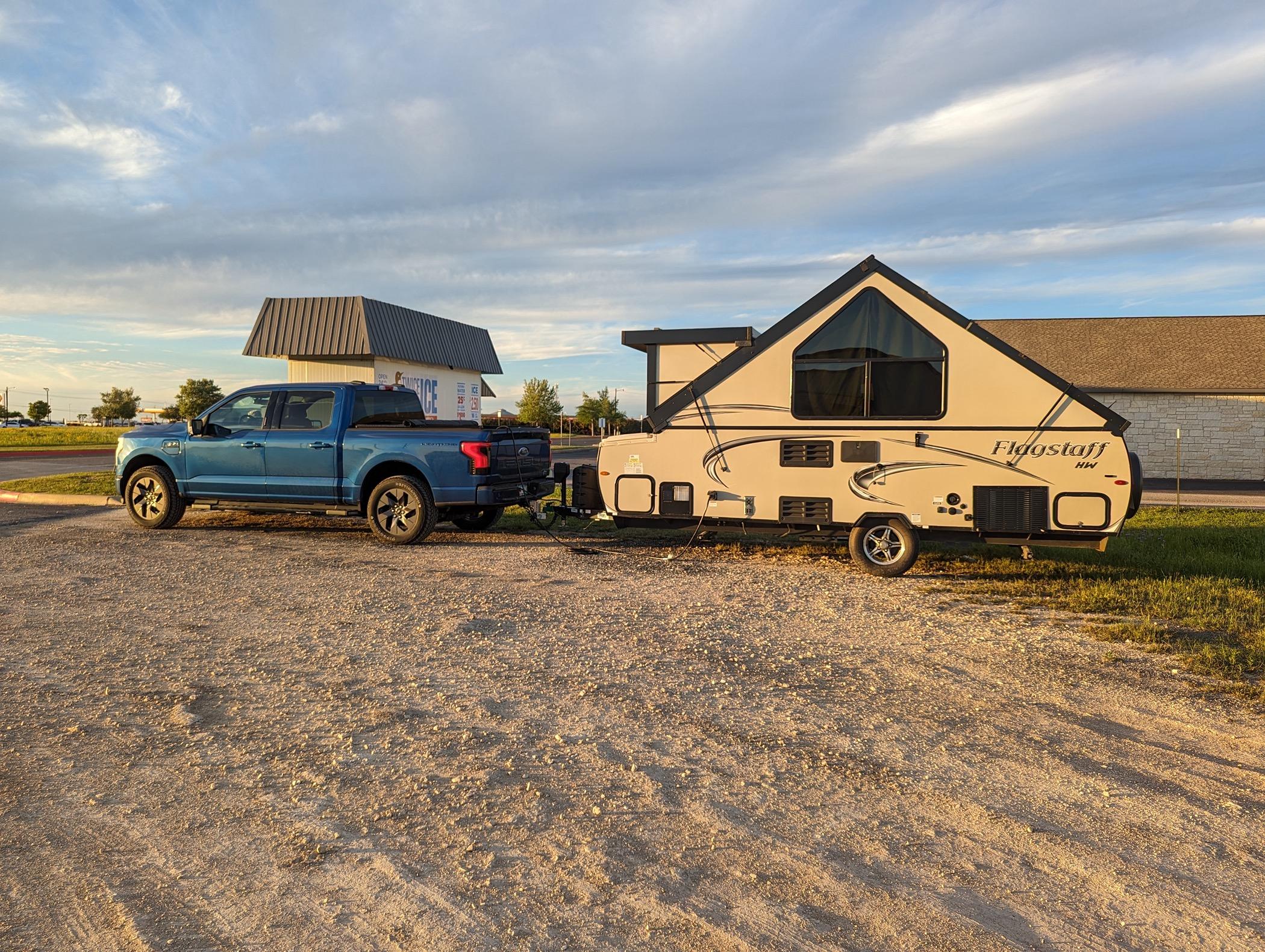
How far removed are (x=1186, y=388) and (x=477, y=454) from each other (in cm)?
2506

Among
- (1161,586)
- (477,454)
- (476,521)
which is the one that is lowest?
(1161,586)

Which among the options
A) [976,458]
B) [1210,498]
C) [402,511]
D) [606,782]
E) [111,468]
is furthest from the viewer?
[111,468]

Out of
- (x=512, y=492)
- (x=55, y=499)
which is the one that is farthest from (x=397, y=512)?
(x=55, y=499)

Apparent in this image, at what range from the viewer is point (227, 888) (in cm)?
309

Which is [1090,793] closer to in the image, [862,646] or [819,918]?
[819,918]

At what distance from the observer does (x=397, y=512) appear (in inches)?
439

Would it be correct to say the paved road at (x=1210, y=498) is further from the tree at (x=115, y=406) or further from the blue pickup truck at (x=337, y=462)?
the tree at (x=115, y=406)

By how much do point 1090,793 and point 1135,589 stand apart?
16.9ft

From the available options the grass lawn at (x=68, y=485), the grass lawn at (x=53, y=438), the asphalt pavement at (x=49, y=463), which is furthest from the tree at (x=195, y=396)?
the grass lawn at (x=68, y=485)

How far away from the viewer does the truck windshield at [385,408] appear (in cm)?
1166

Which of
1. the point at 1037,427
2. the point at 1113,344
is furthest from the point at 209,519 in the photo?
the point at 1113,344

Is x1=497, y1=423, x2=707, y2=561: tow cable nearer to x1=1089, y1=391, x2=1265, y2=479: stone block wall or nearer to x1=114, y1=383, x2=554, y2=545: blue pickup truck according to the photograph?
x1=114, y1=383, x2=554, y2=545: blue pickup truck

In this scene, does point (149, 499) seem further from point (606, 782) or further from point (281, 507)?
point (606, 782)

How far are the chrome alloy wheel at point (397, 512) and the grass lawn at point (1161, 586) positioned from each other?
6102 mm
